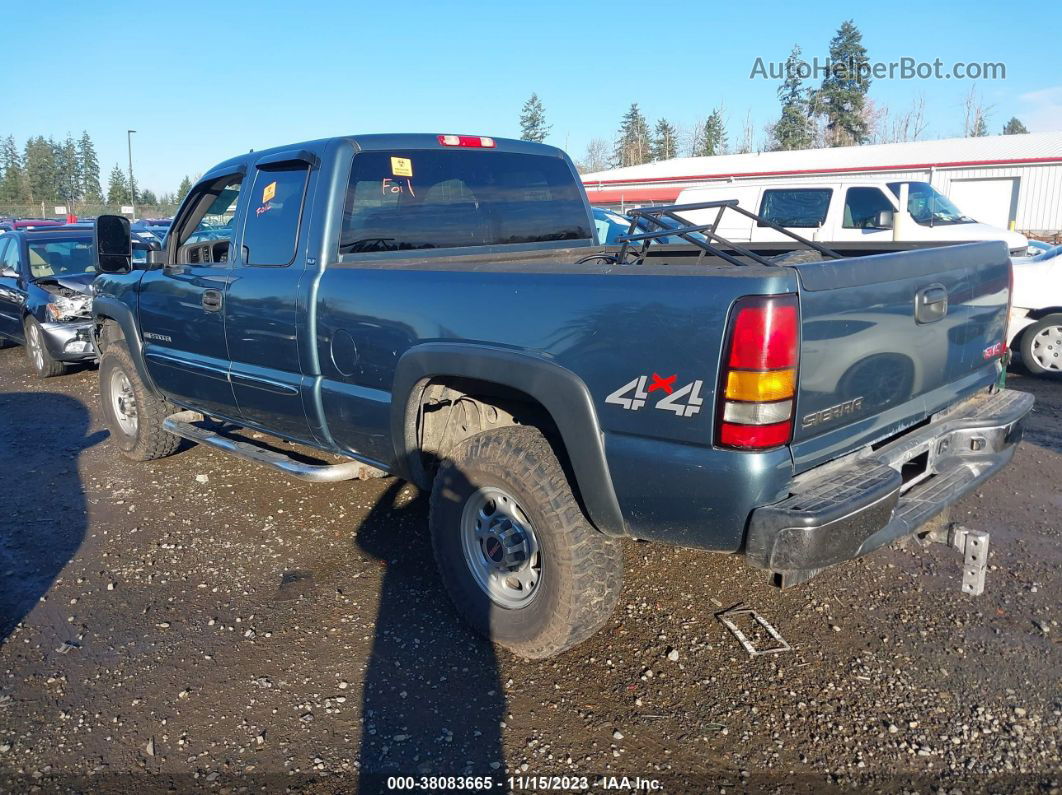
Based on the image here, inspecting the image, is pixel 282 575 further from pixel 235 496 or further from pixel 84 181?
pixel 84 181

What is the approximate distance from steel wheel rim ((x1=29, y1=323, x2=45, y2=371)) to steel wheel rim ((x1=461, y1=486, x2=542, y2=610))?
7.83 metres

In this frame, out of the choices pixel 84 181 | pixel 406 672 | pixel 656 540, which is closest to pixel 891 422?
pixel 656 540

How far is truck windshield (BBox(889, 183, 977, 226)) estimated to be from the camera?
11062 millimetres

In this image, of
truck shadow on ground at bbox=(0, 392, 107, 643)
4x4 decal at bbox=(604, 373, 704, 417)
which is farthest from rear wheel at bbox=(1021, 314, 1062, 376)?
truck shadow on ground at bbox=(0, 392, 107, 643)

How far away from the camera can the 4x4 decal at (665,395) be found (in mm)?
2469

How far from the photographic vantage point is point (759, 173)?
94.9ft

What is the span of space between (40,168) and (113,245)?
94.2m

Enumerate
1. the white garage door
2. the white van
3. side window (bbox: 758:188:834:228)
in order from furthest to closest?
the white garage door, side window (bbox: 758:188:834:228), the white van

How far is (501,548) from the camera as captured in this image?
3.30 metres

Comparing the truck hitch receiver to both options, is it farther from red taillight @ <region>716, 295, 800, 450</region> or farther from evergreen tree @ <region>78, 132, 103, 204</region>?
evergreen tree @ <region>78, 132, 103, 204</region>

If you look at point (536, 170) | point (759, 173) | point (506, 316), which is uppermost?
point (759, 173)

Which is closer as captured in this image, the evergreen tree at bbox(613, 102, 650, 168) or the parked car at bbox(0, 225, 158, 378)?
the parked car at bbox(0, 225, 158, 378)

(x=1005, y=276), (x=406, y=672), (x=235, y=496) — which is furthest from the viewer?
(x=235, y=496)

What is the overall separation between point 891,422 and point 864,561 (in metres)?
1.35
